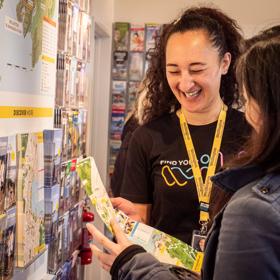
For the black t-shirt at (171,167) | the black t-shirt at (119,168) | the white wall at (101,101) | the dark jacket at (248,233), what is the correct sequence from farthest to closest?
the white wall at (101,101), the black t-shirt at (119,168), the black t-shirt at (171,167), the dark jacket at (248,233)

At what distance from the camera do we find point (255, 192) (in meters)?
0.70

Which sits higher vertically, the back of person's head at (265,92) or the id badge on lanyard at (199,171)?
the back of person's head at (265,92)

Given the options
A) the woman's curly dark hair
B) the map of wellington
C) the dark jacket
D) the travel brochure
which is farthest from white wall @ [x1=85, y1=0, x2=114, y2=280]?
the dark jacket

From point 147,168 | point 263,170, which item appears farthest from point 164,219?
point 263,170

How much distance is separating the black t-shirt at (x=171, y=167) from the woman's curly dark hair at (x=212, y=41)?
0.34 ft

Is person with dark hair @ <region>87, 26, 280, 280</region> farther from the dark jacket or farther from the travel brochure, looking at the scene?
the travel brochure

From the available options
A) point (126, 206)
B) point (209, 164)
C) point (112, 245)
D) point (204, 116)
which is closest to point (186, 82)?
point (204, 116)

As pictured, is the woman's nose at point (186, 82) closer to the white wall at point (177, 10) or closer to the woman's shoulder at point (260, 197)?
the woman's shoulder at point (260, 197)

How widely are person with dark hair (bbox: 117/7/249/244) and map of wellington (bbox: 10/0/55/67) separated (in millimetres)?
452

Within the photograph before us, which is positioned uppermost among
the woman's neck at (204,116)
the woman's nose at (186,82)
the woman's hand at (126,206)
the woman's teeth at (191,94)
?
the woman's nose at (186,82)

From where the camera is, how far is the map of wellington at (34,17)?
1.32 meters

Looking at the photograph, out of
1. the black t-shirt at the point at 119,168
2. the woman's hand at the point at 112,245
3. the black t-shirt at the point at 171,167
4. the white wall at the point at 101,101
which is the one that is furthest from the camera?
the white wall at the point at 101,101

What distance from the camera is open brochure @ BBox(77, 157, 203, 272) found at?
1.18 meters

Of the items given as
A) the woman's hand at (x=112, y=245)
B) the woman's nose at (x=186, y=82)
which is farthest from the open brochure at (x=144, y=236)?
the woman's nose at (x=186, y=82)
